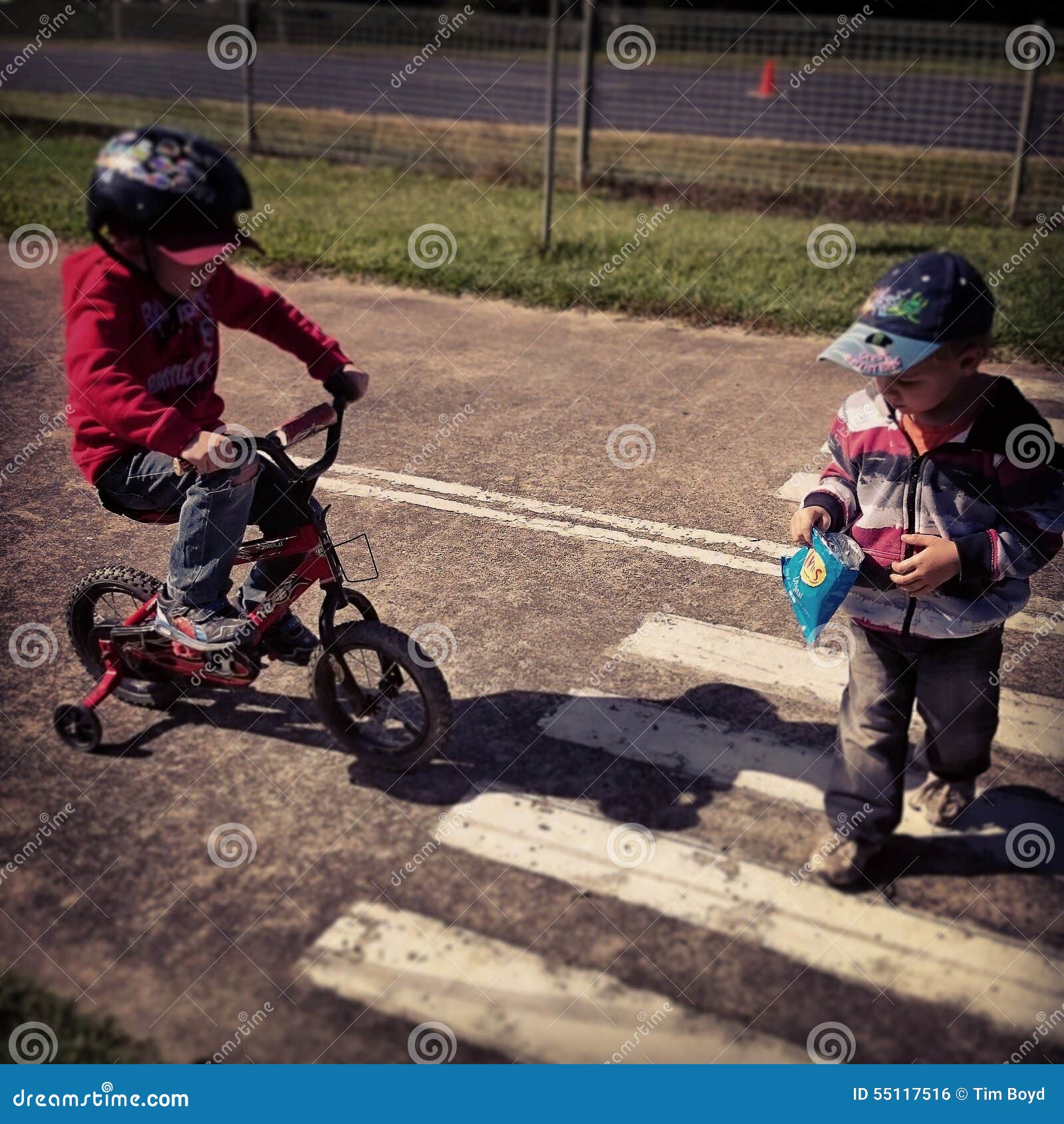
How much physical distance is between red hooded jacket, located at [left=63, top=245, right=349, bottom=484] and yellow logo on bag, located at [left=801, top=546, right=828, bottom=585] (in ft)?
5.53

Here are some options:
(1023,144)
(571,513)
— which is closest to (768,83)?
(1023,144)

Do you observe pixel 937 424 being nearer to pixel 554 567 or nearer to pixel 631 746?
pixel 631 746

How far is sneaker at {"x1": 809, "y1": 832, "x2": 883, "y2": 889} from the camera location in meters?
3.51

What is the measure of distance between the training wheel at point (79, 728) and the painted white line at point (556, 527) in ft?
7.58

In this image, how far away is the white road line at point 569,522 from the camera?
5.55m

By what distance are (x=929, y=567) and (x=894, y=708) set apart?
0.55m

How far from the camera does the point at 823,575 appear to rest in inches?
130

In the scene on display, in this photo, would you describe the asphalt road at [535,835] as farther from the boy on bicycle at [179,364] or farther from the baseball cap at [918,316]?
the baseball cap at [918,316]

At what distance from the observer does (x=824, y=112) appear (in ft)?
69.3

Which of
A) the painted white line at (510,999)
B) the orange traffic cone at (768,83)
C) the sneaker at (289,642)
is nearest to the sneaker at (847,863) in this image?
the painted white line at (510,999)

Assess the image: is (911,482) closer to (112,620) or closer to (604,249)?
(112,620)

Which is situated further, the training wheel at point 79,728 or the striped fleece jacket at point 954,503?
the training wheel at point 79,728

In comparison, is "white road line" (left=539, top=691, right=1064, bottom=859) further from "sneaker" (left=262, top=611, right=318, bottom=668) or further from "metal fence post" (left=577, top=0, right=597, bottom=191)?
"metal fence post" (left=577, top=0, right=597, bottom=191)
